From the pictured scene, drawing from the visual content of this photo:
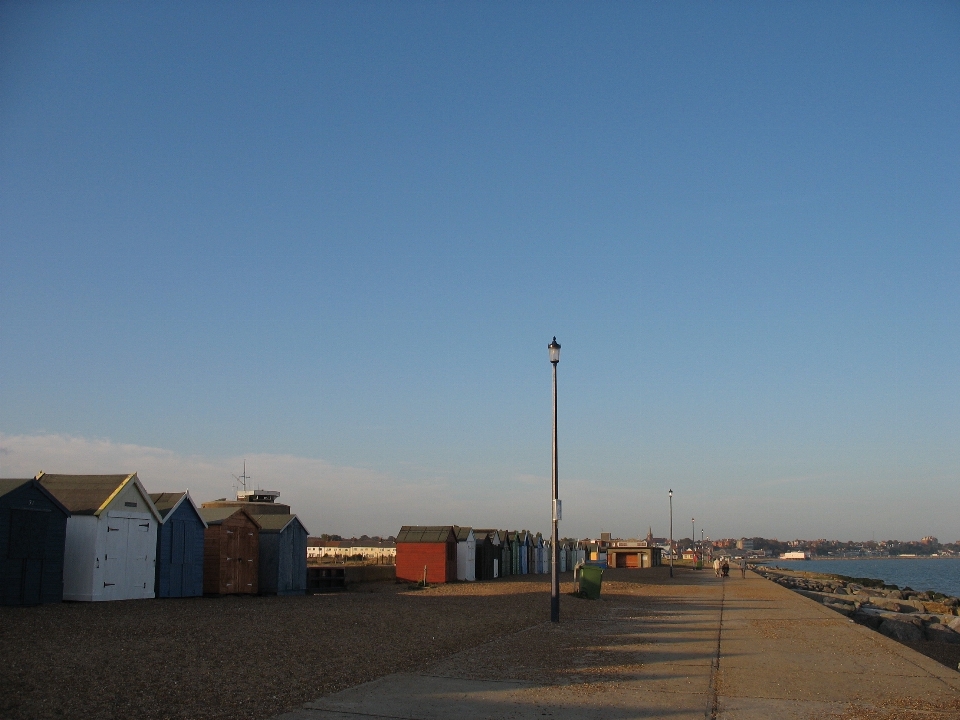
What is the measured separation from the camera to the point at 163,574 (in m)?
27.2

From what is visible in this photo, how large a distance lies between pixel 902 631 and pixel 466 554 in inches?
1050

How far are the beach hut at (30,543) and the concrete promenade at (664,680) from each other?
42.1 feet

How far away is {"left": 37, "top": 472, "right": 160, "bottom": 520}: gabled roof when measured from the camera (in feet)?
81.6

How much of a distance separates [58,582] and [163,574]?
4.37m


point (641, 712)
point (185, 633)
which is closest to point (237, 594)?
point (185, 633)

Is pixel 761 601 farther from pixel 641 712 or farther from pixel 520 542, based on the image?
pixel 520 542

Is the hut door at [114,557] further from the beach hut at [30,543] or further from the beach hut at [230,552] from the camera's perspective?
the beach hut at [230,552]

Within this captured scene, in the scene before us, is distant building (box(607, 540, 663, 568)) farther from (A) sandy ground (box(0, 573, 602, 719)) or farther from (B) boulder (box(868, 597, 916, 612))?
(A) sandy ground (box(0, 573, 602, 719))

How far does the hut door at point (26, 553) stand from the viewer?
2145 centimetres

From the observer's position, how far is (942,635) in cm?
3173

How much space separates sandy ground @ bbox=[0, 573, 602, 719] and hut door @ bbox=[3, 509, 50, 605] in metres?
0.87

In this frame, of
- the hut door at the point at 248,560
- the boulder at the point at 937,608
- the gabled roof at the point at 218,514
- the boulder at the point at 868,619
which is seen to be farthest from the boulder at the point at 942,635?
the gabled roof at the point at 218,514

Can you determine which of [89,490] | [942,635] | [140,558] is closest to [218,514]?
[140,558]

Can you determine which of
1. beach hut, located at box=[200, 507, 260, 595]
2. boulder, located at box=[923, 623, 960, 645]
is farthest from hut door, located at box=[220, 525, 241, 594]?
boulder, located at box=[923, 623, 960, 645]
